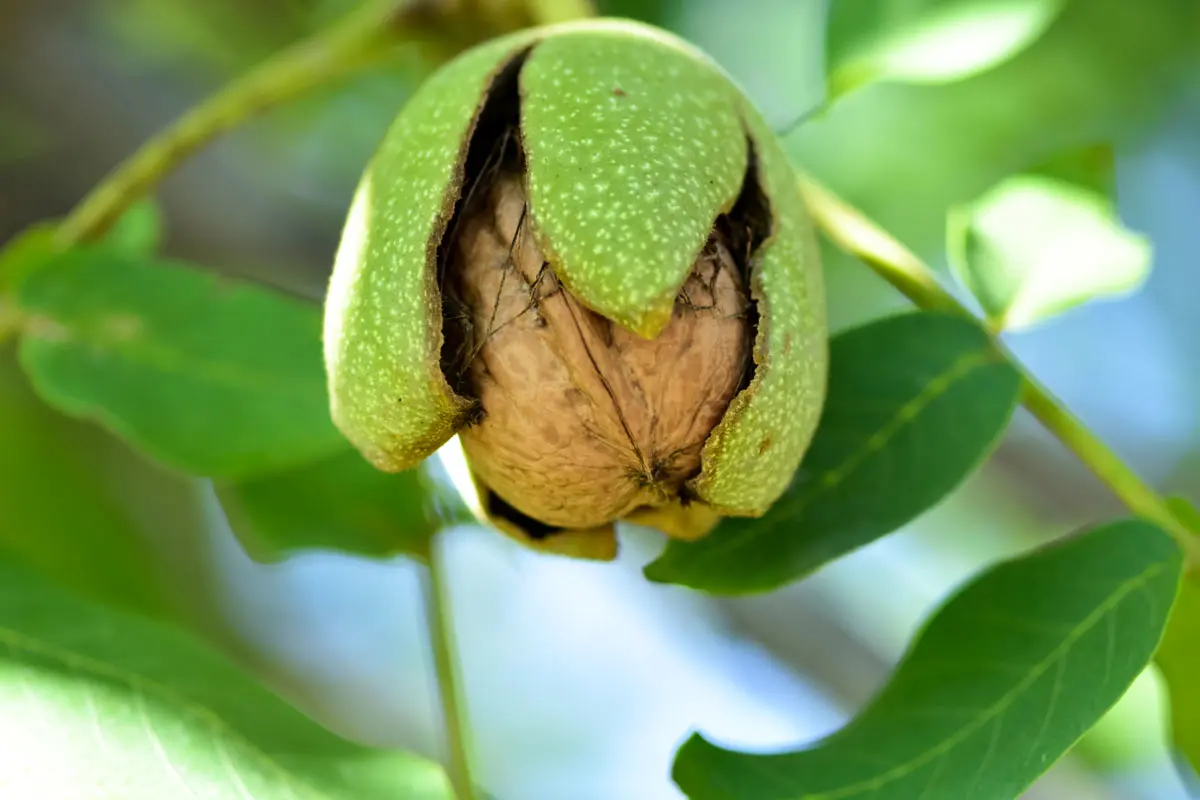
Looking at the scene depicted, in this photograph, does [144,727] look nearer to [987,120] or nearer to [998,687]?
[998,687]

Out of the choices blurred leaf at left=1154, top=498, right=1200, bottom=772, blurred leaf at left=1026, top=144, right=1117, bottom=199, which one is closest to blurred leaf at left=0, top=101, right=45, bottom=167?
blurred leaf at left=1026, top=144, right=1117, bottom=199

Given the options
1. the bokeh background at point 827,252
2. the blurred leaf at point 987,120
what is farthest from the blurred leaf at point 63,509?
the blurred leaf at point 987,120

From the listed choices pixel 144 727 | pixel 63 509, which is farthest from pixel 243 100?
pixel 63 509

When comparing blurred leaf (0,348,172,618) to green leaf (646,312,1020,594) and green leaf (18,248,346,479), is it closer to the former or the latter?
green leaf (18,248,346,479)

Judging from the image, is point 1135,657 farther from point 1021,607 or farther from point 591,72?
point 591,72

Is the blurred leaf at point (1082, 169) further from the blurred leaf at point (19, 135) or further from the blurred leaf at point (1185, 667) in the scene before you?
the blurred leaf at point (19, 135)
